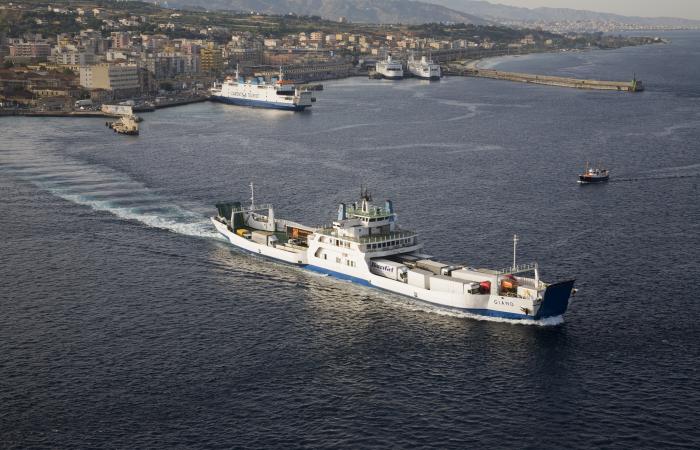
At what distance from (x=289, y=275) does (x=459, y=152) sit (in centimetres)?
4335

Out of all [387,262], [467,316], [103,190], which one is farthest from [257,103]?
[467,316]

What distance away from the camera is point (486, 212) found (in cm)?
6356

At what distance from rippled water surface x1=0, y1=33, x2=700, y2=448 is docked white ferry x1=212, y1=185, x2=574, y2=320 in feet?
3.18

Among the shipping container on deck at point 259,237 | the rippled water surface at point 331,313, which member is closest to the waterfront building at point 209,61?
the rippled water surface at point 331,313

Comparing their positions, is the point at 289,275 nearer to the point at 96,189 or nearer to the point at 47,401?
the point at 47,401

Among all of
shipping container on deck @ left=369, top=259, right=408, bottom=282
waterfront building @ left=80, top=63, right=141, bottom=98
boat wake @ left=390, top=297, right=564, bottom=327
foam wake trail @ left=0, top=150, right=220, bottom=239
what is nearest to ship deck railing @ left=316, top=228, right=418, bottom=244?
shipping container on deck @ left=369, top=259, right=408, bottom=282

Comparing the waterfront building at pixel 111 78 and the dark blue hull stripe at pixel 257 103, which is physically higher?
the waterfront building at pixel 111 78

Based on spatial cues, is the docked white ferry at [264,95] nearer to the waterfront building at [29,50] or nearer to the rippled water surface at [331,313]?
the waterfront building at [29,50]

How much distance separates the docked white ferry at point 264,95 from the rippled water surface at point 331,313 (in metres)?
46.8

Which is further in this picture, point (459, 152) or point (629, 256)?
point (459, 152)

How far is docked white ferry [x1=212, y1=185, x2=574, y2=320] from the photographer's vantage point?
43125 millimetres

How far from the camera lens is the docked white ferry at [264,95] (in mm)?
138288

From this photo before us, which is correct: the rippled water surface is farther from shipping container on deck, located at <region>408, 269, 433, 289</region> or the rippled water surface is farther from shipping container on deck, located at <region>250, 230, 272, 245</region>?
shipping container on deck, located at <region>250, 230, 272, 245</region>

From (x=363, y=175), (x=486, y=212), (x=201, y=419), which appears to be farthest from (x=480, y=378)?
(x=363, y=175)
